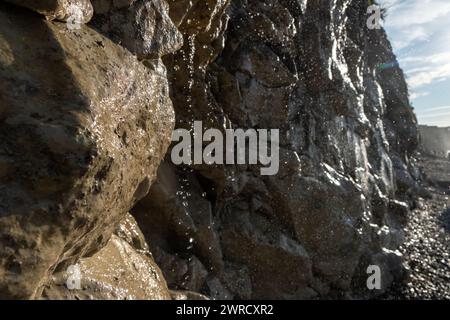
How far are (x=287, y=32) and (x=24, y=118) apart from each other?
30.0 feet

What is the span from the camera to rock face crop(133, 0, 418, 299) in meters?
8.29

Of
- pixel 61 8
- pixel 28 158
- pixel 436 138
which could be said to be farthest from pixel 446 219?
pixel 436 138

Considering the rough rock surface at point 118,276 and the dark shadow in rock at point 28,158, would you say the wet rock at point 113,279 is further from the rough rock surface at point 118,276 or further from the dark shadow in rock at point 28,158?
the dark shadow in rock at point 28,158

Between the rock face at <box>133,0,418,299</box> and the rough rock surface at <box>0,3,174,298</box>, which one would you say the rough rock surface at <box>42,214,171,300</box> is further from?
the rock face at <box>133,0,418,299</box>

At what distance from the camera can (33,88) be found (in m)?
3.48

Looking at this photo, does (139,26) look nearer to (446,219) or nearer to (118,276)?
(118,276)

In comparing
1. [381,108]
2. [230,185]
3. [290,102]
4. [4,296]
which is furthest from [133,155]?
[381,108]

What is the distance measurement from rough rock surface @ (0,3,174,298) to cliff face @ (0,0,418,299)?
0.04ft

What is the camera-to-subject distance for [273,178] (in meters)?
10.6

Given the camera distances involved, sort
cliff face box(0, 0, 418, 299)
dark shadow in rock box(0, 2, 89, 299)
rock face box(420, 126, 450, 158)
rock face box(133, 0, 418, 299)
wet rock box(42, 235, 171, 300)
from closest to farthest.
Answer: dark shadow in rock box(0, 2, 89, 299) < cliff face box(0, 0, 418, 299) < wet rock box(42, 235, 171, 300) < rock face box(133, 0, 418, 299) < rock face box(420, 126, 450, 158)

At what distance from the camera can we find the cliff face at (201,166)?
11.1ft

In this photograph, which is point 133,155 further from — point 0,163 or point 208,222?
point 208,222

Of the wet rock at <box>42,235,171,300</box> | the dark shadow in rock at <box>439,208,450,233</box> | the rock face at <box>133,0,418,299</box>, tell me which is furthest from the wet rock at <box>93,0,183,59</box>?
the dark shadow in rock at <box>439,208,450,233</box>

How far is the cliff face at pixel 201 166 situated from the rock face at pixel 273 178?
0.04 m
